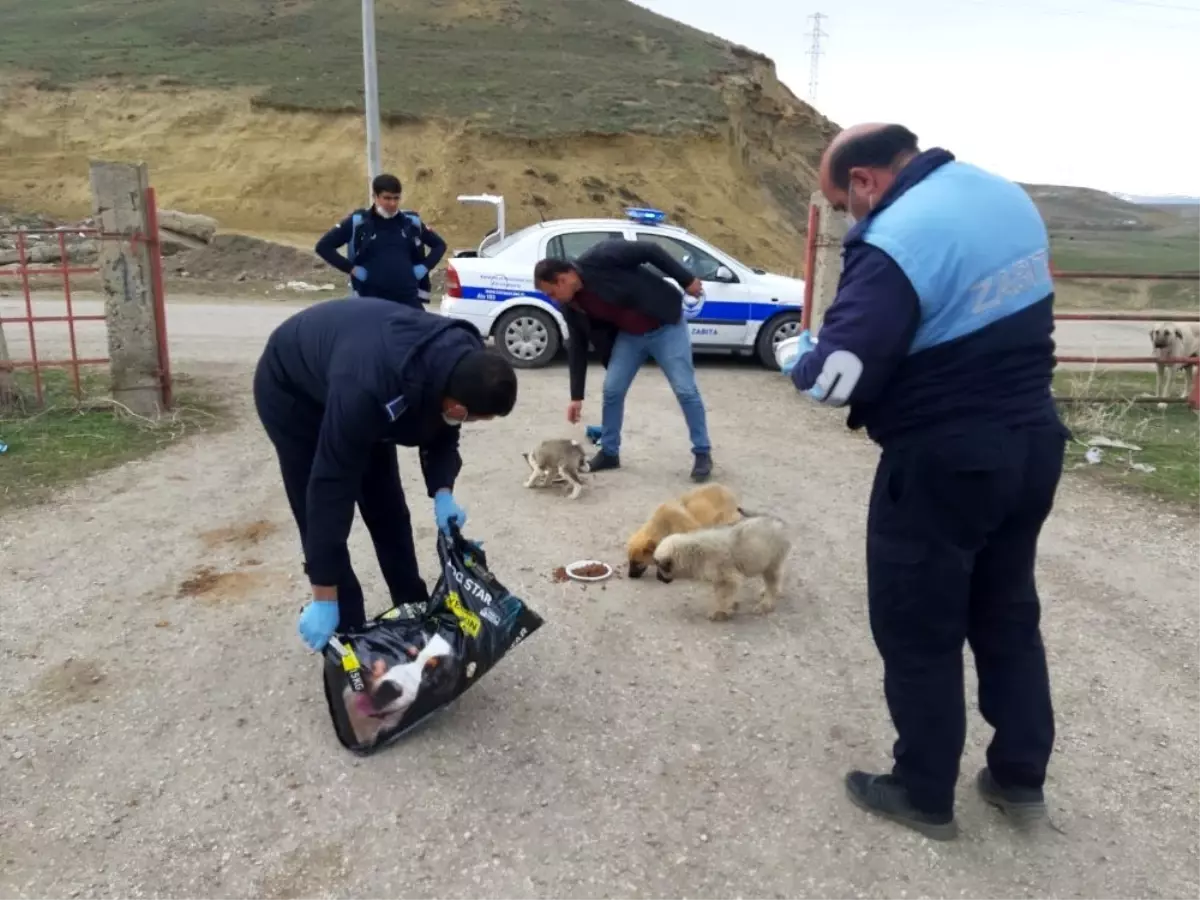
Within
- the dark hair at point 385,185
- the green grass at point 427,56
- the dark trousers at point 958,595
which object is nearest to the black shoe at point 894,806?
the dark trousers at point 958,595

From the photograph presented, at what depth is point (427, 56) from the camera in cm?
3578

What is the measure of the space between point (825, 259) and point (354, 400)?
8006mm

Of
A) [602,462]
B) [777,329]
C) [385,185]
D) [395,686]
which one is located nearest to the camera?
[395,686]

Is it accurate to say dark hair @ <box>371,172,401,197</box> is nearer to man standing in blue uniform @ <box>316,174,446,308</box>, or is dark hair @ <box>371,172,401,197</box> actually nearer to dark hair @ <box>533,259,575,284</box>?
man standing in blue uniform @ <box>316,174,446,308</box>

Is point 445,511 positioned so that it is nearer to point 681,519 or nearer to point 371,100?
point 681,519

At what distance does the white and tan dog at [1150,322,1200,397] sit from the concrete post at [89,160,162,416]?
9482 millimetres

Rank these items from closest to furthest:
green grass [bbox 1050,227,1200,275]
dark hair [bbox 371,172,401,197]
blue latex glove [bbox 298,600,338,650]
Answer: blue latex glove [bbox 298,600,338,650], dark hair [bbox 371,172,401,197], green grass [bbox 1050,227,1200,275]

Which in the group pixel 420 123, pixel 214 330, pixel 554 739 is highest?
pixel 420 123

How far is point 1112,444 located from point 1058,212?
2692 inches

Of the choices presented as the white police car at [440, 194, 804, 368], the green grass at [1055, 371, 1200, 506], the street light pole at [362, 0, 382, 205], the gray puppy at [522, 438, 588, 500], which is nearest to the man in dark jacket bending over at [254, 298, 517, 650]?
the gray puppy at [522, 438, 588, 500]

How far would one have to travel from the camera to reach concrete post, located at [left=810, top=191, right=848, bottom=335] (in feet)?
33.3

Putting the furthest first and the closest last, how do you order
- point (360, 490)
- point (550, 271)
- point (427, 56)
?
point (427, 56)
point (550, 271)
point (360, 490)

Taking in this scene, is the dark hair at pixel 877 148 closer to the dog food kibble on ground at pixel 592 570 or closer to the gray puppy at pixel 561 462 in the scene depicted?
the dog food kibble on ground at pixel 592 570

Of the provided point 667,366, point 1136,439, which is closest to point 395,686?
point 667,366
